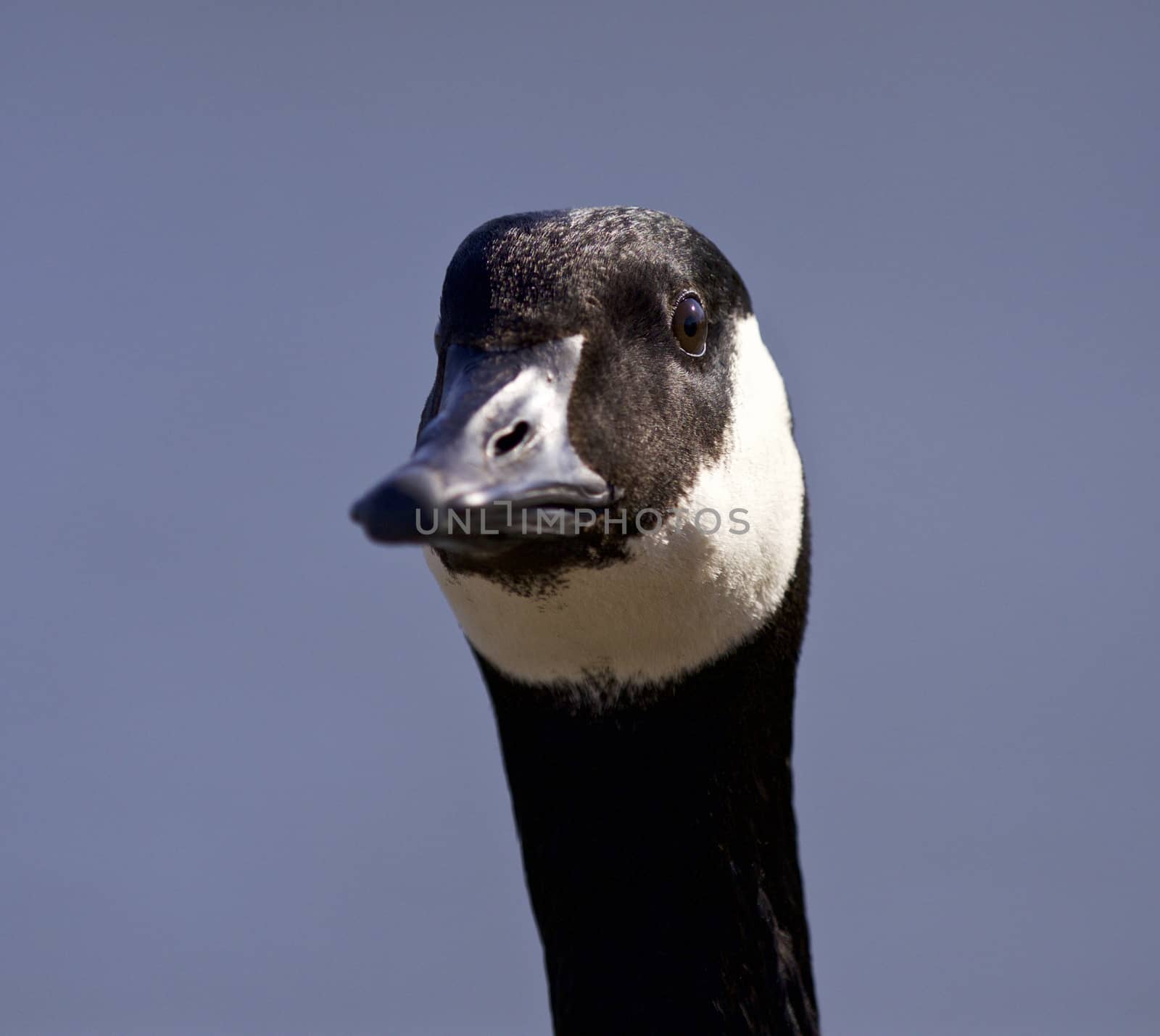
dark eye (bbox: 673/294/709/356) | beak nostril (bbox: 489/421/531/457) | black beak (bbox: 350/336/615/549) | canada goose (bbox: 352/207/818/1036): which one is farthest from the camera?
dark eye (bbox: 673/294/709/356)

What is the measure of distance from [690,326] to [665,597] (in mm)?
658

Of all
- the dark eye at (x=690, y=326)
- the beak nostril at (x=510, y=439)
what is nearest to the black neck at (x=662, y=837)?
the dark eye at (x=690, y=326)

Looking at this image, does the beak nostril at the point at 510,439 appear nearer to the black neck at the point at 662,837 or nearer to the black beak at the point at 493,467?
the black beak at the point at 493,467

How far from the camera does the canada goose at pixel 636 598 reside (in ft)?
7.71

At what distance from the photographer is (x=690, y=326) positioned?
278 cm

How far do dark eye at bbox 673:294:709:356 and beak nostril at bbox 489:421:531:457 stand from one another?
66 centimetres

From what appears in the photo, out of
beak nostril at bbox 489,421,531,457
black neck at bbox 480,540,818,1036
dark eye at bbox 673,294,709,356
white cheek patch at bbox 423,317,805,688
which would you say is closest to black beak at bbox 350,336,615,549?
beak nostril at bbox 489,421,531,457

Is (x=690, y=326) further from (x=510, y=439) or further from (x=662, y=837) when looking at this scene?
(x=662, y=837)

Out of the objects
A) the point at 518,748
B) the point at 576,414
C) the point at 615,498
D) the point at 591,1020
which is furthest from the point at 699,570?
the point at 591,1020

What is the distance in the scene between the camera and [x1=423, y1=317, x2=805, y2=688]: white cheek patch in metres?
2.45

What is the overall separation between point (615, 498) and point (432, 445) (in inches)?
18.3

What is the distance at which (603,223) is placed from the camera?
2734 millimetres

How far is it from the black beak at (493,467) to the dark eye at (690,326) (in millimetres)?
369

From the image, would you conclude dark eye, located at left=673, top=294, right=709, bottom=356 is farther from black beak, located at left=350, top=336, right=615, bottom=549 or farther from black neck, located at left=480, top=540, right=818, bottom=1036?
black neck, located at left=480, top=540, right=818, bottom=1036
